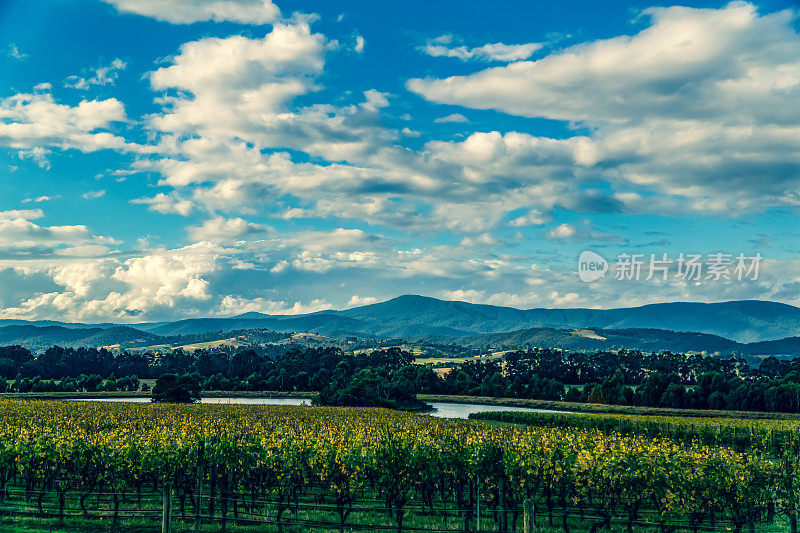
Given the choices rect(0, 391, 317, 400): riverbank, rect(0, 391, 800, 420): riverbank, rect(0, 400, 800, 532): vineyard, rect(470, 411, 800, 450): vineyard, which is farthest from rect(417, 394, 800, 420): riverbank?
rect(0, 400, 800, 532): vineyard

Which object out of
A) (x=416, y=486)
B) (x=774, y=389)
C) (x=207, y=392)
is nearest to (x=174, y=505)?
(x=416, y=486)

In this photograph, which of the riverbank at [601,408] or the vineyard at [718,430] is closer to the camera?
the vineyard at [718,430]

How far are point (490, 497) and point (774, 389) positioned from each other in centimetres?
11637

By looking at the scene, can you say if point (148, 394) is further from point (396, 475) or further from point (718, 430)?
point (396, 475)

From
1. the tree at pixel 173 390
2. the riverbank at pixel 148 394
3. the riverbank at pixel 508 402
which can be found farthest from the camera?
the riverbank at pixel 148 394

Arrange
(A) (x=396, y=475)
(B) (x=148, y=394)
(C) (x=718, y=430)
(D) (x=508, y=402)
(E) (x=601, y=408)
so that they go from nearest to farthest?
(A) (x=396, y=475), (C) (x=718, y=430), (E) (x=601, y=408), (D) (x=508, y=402), (B) (x=148, y=394)

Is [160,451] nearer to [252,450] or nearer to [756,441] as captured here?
[252,450]

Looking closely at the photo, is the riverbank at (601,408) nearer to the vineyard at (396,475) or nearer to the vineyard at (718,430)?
the vineyard at (718,430)

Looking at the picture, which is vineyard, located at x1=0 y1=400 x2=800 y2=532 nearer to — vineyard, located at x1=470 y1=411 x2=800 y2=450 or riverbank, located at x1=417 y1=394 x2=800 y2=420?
vineyard, located at x1=470 y1=411 x2=800 y2=450

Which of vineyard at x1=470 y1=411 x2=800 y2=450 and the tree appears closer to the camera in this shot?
vineyard at x1=470 y1=411 x2=800 y2=450

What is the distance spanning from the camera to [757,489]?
116 ft

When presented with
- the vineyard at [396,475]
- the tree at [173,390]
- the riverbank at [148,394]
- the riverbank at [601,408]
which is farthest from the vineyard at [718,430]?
the riverbank at [148,394]

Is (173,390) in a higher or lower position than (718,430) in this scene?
higher

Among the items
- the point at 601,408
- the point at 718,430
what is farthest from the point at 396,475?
the point at 601,408
